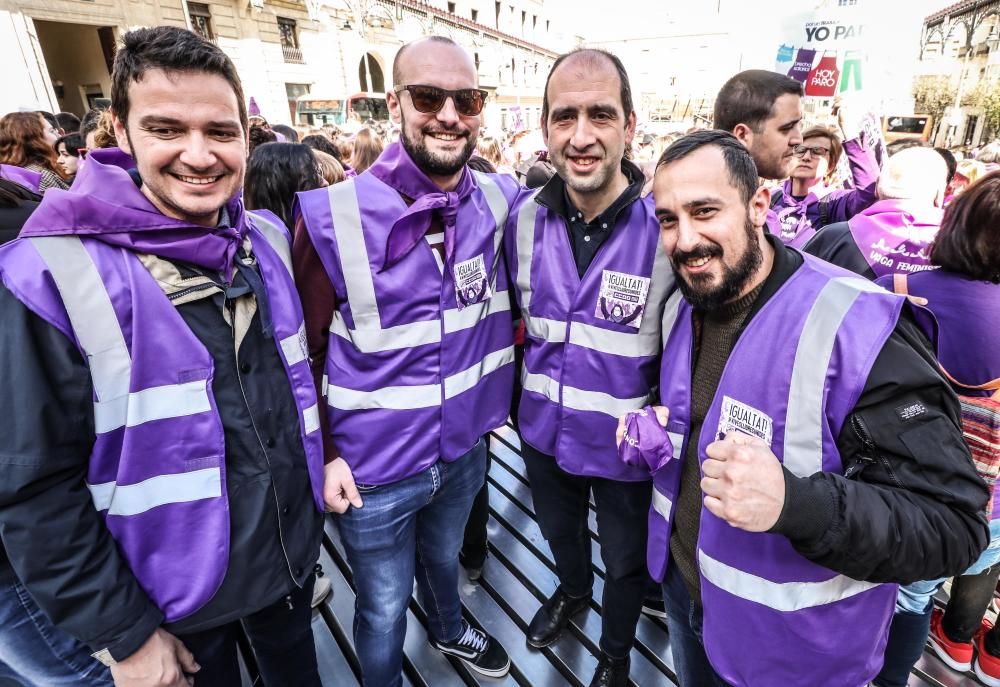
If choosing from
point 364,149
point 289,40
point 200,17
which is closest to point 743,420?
point 364,149

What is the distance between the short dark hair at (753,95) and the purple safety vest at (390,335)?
163cm

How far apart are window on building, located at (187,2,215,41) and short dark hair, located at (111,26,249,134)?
23.2m

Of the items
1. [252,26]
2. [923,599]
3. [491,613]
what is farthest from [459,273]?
[252,26]

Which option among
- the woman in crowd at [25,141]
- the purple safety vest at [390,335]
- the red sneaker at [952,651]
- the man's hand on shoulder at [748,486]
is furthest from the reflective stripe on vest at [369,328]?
the woman in crowd at [25,141]

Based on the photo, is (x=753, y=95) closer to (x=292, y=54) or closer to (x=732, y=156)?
(x=732, y=156)

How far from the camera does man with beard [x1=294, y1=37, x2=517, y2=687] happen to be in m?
1.66

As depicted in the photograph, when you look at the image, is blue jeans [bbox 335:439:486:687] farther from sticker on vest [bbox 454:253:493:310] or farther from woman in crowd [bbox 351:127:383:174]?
woman in crowd [bbox 351:127:383:174]

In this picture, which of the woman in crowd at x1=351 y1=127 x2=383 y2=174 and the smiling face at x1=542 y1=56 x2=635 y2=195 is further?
the woman in crowd at x1=351 y1=127 x2=383 y2=174

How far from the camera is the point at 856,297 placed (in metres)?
1.16

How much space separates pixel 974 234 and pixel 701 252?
1185mm

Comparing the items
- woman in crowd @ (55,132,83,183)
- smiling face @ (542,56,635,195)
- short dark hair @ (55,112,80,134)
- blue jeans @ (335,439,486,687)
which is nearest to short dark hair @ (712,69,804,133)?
smiling face @ (542,56,635,195)

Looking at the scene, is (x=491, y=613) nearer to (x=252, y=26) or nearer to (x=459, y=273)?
(x=459, y=273)

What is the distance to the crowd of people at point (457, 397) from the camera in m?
1.07

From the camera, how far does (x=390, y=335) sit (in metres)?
1.69
